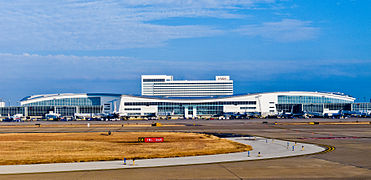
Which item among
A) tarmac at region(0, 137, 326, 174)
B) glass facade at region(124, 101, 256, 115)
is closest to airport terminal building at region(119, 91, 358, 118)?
glass facade at region(124, 101, 256, 115)

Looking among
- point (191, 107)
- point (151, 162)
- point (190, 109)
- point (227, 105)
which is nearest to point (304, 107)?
point (227, 105)

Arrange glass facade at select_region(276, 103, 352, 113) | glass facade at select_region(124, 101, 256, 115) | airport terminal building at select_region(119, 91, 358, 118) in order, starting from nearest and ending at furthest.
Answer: airport terminal building at select_region(119, 91, 358, 118), glass facade at select_region(124, 101, 256, 115), glass facade at select_region(276, 103, 352, 113)

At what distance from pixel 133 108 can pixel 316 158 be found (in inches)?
6350

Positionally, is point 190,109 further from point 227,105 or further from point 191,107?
point 227,105

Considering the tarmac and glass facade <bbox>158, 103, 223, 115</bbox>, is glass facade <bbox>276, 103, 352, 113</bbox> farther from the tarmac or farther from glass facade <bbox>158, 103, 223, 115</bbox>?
the tarmac

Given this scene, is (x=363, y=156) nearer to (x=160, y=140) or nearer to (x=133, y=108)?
(x=160, y=140)

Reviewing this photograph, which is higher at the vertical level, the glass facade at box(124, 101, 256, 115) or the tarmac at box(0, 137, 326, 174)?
the tarmac at box(0, 137, 326, 174)

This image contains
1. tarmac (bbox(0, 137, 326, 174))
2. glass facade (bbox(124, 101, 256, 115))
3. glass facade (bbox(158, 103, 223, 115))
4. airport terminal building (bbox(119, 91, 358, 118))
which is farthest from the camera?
glass facade (bbox(158, 103, 223, 115))

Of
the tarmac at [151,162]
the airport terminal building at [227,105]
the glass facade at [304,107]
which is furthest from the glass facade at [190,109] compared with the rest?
the tarmac at [151,162]

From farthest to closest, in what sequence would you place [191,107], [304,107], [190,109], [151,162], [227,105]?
[304,107] < [191,107] < [190,109] < [227,105] < [151,162]

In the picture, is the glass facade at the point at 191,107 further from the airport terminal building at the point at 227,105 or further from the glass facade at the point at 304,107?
the glass facade at the point at 304,107

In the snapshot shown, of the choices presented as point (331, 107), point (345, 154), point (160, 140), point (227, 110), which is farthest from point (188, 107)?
point (345, 154)

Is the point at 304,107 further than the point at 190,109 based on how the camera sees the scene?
Yes

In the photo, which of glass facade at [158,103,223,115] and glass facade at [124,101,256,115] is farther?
glass facade at [158,103,223,115]
